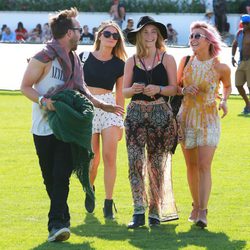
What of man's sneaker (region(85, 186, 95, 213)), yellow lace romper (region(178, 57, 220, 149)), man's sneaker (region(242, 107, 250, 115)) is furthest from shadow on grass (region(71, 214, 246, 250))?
man's sneaker (region(242, 107, 250, 115))

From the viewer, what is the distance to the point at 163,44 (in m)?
8.98

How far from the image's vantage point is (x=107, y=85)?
9688mm

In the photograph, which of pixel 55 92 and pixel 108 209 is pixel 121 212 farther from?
pixel 55 92

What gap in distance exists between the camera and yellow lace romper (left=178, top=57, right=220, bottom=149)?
29.0 ft

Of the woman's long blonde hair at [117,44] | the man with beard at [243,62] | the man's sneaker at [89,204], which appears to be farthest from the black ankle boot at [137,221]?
the man with beard at [243,62]

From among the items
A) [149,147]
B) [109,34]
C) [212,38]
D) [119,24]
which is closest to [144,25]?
[212,38]

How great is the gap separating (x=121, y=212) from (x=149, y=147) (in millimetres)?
1028

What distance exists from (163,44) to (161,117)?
73cm

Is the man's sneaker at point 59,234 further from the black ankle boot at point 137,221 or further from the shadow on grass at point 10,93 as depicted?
the shadow on grass at point 10,93

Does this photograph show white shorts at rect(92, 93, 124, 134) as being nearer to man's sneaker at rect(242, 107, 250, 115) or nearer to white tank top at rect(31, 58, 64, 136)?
white tank top at rect(31, 58, 64, 136)

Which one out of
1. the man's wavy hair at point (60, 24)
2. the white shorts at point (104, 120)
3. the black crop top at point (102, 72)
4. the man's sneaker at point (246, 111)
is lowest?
the man's sneaker at point (246, 111)

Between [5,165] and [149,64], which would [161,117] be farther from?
[5,165]

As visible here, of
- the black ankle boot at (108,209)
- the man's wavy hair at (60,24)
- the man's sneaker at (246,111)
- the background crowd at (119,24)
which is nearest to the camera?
the man's wavy hair at (60,24)

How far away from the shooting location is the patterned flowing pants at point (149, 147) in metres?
8.77
